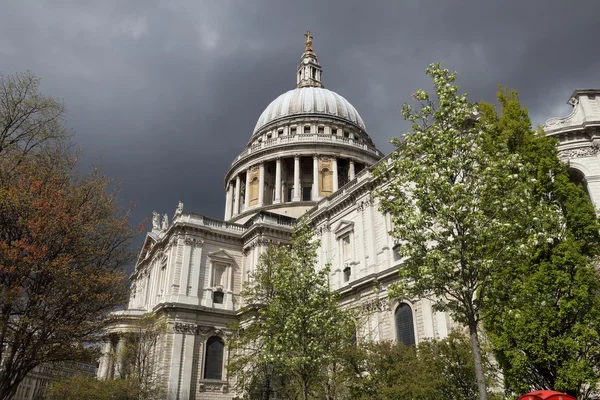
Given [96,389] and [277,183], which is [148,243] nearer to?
[277,183]

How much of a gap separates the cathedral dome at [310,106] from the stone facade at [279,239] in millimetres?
361

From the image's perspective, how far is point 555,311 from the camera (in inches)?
536

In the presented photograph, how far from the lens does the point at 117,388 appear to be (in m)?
28.2

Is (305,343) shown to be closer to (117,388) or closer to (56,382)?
(117,388)

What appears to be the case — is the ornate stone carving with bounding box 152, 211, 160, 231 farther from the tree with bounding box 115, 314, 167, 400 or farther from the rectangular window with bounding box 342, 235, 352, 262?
the rectangular window with bounding box 342, 235, 352, 262

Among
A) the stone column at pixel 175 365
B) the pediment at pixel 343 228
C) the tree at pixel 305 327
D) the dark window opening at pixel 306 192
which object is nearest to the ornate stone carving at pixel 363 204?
the pediment at pixel 343 228

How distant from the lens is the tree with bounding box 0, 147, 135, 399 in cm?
1334

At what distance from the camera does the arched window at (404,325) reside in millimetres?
26348

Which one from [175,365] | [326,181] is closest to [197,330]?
[175,365]

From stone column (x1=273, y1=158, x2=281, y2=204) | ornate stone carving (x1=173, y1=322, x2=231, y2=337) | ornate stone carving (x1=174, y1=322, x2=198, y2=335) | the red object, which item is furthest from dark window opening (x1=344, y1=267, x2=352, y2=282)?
the red object

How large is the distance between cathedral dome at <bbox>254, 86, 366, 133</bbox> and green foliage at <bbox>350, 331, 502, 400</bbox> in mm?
46438

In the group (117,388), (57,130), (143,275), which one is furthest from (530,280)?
(143,275)

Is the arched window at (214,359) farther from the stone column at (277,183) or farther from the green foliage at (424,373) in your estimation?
the green foliage at (424,373)

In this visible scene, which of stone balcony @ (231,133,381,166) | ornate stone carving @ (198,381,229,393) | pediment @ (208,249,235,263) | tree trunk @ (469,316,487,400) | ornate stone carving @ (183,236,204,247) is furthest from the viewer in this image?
stone balcony @ (231,133,381,166)
